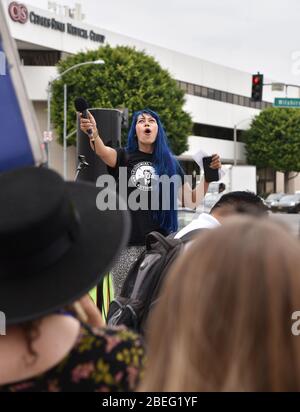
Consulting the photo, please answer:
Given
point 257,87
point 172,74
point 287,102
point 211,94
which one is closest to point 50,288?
point 257,87

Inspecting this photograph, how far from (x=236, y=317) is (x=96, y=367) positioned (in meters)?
0.45

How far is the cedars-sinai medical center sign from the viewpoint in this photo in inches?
1633

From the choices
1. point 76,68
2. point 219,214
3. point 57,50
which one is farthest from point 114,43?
point 219,214

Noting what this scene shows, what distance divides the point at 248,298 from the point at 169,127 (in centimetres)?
3925

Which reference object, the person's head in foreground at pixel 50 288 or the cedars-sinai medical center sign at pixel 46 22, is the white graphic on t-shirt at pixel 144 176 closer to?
the person's head in foreground at pixel 50 288

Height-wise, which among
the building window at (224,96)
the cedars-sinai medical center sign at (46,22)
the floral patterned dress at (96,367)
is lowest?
the floral patterned dress at (96,367)

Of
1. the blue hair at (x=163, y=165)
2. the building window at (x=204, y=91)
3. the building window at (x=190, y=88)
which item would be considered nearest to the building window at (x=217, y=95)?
the building window at (x=204, y=91)

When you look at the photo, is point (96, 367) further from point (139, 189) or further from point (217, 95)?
point (217, 95)

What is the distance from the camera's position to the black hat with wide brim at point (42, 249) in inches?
58.2

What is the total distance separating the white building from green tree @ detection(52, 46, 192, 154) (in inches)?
119

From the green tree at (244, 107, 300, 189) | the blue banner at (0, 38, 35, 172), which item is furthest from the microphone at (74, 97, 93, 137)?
the green tree at (244, 107, 300, 189)

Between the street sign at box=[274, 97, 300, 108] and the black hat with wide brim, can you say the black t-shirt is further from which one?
the street sign at box=[274, 97, 300, 108]

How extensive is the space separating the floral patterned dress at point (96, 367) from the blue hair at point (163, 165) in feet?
9.22

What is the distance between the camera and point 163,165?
15.1 ft
